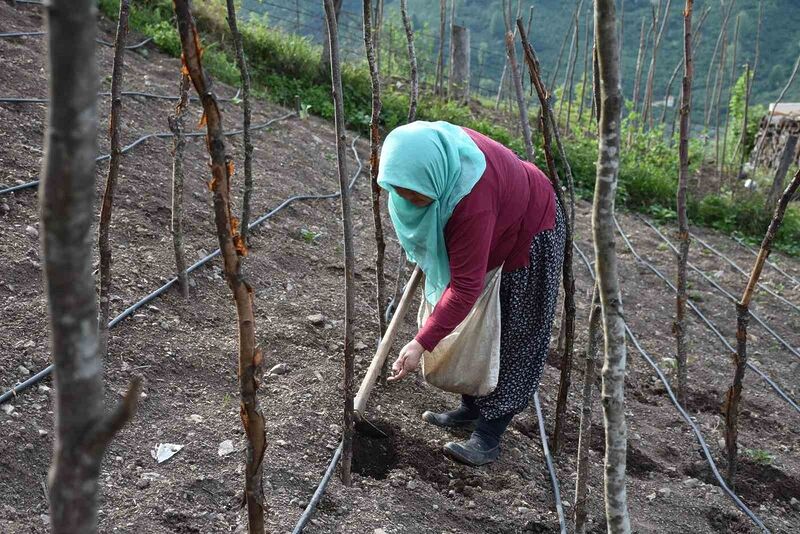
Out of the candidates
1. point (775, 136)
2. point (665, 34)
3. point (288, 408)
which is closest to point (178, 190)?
point (288, 408)

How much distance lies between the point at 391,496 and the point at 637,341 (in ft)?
→ 8.21

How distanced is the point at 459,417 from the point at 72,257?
7.54 ft

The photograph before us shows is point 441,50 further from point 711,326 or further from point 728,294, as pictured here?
point 711,326

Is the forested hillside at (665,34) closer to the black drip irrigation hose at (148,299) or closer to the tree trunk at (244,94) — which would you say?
the black drip irrigation hose at (148,299)

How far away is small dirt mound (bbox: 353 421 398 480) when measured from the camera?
97.0 inches

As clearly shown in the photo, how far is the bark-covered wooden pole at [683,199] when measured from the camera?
9.73 feet

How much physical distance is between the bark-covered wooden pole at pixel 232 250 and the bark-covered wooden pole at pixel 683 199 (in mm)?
2122

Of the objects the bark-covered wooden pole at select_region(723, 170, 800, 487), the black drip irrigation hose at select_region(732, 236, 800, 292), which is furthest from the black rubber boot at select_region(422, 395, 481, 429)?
the black drip irrigation hose at select_region(732, 236, 800, 292)

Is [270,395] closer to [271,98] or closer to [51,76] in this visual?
[51,76]

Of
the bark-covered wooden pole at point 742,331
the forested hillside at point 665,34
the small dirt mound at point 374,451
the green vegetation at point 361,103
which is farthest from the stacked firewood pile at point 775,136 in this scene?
the forested hillside at point 665,34

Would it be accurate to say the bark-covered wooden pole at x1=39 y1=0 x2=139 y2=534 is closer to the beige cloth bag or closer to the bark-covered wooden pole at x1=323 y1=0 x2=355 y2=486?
the bark-covered wooden pole at x1=323 y1=0 x2=355 y2=486

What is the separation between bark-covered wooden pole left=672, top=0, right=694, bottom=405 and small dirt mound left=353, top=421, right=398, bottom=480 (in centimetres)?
146

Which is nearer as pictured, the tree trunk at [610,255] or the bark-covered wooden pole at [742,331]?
the tree trunk at [610,255]

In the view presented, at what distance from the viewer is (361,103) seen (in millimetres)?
7625
